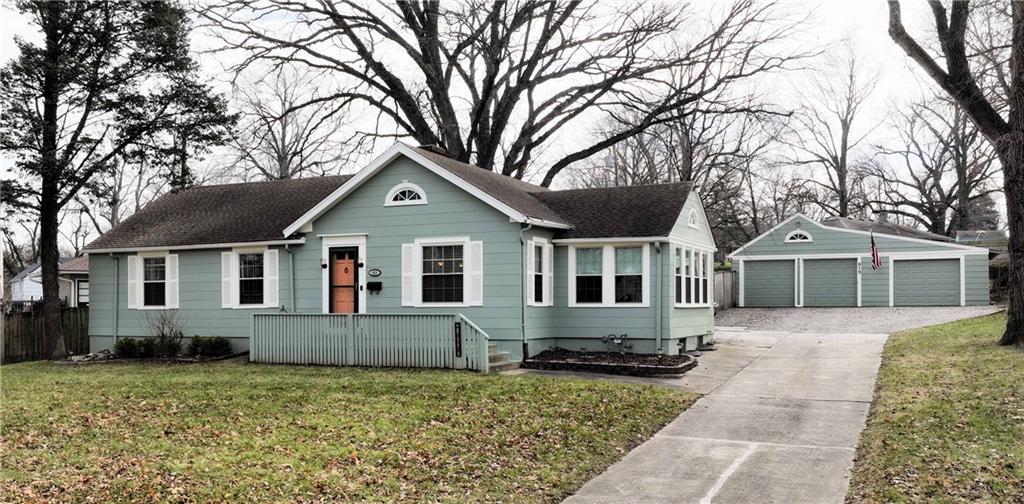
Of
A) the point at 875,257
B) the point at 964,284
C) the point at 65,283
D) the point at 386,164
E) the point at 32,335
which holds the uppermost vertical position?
the point at 386,164

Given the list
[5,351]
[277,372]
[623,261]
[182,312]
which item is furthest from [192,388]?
[5,351]

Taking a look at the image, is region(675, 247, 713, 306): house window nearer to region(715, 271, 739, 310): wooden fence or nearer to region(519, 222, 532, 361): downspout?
region(519, 222, 532, 361): downspout

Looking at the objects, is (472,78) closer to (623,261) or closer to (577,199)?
(577,199)

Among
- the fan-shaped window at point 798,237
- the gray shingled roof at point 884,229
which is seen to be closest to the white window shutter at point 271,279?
the fan-shaped window at point 798,237

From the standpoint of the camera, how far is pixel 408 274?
17531 millimetres

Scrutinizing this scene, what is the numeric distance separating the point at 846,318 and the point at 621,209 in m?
13.9

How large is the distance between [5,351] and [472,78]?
63.6ft

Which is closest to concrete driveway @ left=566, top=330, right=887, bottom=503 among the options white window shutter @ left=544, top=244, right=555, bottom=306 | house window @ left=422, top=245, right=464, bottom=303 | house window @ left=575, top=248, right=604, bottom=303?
house window @ left=575, top=248, right=604, bottom=303

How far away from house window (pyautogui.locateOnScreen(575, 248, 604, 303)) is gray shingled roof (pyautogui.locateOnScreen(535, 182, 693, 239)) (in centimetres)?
46

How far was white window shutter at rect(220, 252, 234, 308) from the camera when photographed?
19578mm

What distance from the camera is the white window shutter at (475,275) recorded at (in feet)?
55.4

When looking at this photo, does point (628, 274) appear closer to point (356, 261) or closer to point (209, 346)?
point (356, 261)

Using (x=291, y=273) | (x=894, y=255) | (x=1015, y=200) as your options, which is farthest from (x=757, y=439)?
(x=894, y=255)

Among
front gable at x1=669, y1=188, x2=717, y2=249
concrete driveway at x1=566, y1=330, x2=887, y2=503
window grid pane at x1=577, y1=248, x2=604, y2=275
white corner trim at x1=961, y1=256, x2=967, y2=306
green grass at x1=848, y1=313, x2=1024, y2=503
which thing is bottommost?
concrete driveway at x1=566, y1=330, x2=887, y2=503
